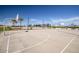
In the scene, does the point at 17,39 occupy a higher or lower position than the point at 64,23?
lower

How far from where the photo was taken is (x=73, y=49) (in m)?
3.47

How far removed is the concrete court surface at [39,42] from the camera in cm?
347

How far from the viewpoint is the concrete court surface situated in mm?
3473

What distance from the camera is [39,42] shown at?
11.7 feet

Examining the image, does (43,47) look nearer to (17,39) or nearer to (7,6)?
(17,39)

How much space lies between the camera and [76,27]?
3.60m

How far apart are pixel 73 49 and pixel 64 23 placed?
1.47ft

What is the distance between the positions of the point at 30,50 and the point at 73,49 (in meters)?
0.68

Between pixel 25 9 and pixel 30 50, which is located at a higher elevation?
pixel 25 9

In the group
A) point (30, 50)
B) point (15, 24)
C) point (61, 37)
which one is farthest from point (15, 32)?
point (61, 37)

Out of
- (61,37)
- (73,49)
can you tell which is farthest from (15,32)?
(73,49)

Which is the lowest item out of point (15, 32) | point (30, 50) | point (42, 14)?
point (30, 50)
